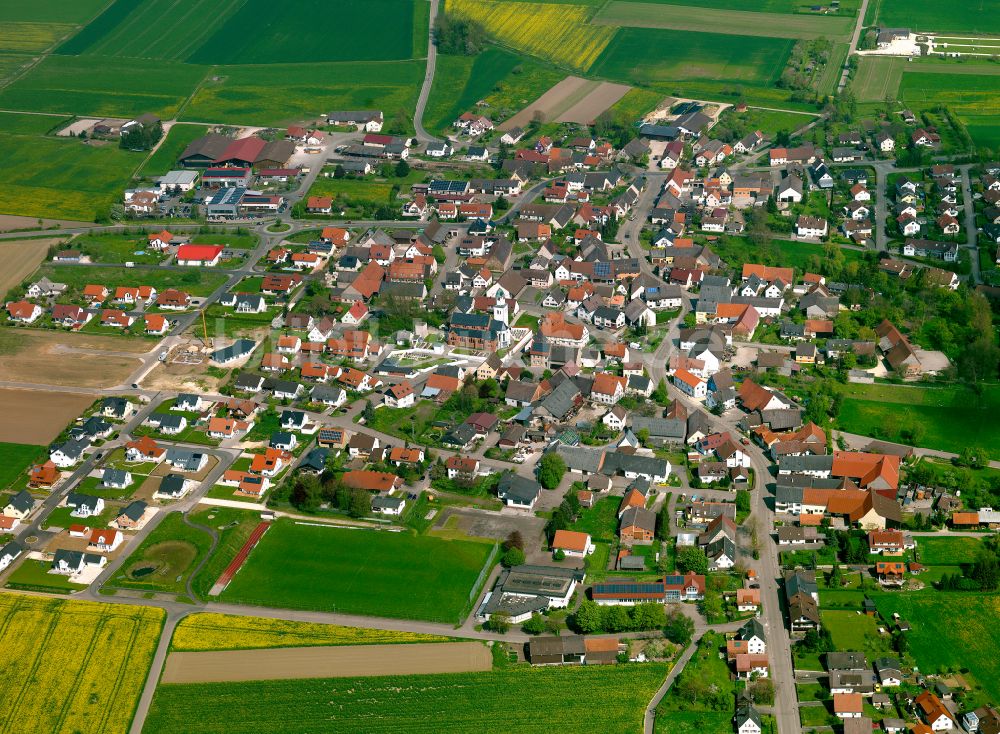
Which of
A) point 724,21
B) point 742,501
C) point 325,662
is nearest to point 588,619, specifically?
point 325,662

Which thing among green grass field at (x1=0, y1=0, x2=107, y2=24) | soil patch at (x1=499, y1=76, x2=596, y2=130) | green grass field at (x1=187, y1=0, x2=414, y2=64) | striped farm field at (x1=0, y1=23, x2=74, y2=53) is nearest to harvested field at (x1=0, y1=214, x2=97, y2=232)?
soil patch at (x1=499, y1=76, x2=596, y2=130)

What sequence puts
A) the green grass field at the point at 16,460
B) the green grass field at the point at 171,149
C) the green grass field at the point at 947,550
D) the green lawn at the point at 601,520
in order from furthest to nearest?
1. the green grass field at the point at 171,149
2. the green grass field at the point at 16,460
3. the green lawn at the point at 601,520
4. the green grass field at the point at 947,550

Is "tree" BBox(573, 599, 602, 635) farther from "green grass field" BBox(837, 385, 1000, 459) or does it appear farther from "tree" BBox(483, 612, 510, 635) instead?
"green grass field" BBox(837, 385, 1000, 459)

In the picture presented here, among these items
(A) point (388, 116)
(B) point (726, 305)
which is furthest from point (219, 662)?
(A) point (388, 116)

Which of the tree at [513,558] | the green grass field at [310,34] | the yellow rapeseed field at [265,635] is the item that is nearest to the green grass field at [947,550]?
the tree at [513,558]

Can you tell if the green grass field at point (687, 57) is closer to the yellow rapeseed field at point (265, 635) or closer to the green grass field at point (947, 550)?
the green grass field at point (947, 550)

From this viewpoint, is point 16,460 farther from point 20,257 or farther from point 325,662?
point 20,257
